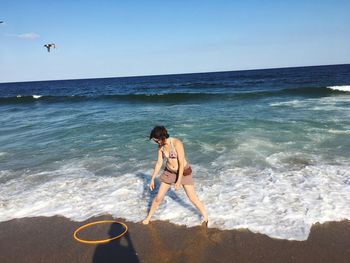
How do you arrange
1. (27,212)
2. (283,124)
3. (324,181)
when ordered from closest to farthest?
(27,212) → (324,181) → (283,124)

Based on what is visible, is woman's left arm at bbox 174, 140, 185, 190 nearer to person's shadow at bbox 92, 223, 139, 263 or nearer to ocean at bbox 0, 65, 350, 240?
ocean at bbox 0, 65, 350, 240

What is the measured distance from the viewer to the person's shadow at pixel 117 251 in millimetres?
4477

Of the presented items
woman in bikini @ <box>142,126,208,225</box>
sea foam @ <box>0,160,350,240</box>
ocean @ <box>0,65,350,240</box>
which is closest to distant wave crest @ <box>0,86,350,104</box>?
ocean @ <box>0,65,350,240</box>

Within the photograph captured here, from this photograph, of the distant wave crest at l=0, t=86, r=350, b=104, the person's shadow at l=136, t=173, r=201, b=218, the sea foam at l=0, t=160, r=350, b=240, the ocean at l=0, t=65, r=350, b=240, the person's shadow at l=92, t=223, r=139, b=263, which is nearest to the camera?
the person's shadow at l=92, t=223, r=139, b=263

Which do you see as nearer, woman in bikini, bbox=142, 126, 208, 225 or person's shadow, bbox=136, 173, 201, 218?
woman in bikini, bbox=142, 126, 208, 225

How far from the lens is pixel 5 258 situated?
15.4 feet

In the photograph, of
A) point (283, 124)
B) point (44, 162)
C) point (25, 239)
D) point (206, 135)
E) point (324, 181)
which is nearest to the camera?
point (25, 239)

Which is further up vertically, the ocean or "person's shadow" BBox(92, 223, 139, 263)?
the ocean

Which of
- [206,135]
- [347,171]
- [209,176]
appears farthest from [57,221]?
[206,135]

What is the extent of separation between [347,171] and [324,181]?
3.07ft

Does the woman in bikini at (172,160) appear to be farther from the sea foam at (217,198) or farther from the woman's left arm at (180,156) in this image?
the sea foam at (217,198)

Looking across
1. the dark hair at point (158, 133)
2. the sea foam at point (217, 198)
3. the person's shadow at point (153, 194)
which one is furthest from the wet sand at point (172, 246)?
the dark hair at point (158, 133)

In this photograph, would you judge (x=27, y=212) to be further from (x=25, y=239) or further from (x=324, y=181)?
(x=324, y=181)

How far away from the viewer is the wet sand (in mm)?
4348
